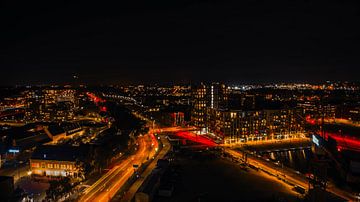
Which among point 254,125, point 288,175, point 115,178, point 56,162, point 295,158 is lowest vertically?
point 295,158

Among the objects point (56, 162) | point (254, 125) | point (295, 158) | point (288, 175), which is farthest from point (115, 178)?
point (254, 125)

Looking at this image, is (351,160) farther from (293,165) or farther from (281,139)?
(281,139)

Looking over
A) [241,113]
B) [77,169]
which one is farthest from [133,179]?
[241,113]

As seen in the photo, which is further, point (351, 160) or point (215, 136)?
point (215, 136)

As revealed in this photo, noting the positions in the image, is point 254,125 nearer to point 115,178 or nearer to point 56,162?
point 115,178

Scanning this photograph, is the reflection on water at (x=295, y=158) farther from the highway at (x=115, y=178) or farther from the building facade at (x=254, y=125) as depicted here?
the highway at (x=115, y=178)

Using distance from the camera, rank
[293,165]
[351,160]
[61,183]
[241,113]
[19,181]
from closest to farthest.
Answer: [61,183]
[19,181]
[351,160]
[293,165]
[241,113]

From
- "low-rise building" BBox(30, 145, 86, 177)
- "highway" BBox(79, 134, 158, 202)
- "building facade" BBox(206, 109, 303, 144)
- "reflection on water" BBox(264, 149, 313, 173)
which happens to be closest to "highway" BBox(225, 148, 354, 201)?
"reflection on water" BBox(264, 149, 313, 173)

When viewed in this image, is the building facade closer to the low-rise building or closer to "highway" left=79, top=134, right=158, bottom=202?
"highway" left=79, top=134, right=158, bottom=202
